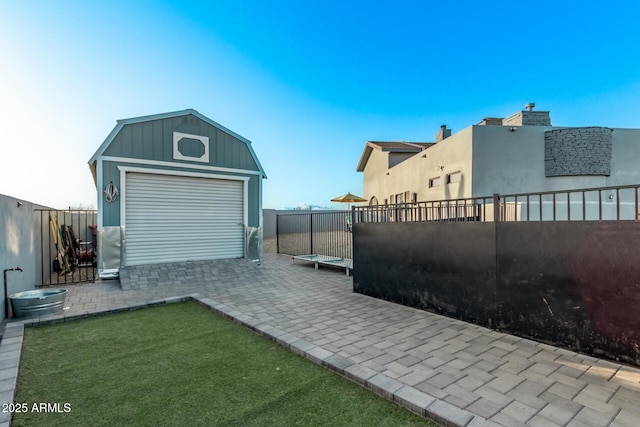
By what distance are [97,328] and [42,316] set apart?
1.03 m

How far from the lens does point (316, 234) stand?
11.5m

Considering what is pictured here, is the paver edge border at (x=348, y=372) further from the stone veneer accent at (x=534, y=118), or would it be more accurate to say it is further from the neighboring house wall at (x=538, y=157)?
the stone veneer accent at (x=534, y=118)

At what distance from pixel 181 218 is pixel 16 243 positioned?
11.4ft

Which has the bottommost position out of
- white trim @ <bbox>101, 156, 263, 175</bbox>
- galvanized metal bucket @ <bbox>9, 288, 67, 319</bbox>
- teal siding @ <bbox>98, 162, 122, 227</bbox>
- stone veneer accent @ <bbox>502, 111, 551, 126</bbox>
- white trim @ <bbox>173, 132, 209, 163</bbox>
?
galvanized metal bucket @ <bbox>9, 288, 67, 319</bbox>

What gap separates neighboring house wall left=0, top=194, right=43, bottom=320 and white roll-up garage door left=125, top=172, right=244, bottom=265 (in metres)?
1.75

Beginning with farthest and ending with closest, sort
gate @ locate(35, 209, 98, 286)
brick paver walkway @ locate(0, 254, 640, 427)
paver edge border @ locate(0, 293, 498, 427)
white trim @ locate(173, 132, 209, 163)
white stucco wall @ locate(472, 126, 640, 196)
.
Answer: white stucco wall @ locate(472, 126, 640, 196) → white trim @ locate(173, 132, 209, 163) → gate @ locate(35, 209, 98, 286) → brick paver walkway @ locate(0, 254, 640, 427) → paver edge border @ locate(0, 293, 498, 427)

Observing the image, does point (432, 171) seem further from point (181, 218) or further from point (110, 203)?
point (110, 203)

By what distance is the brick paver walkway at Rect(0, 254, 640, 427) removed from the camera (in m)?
2.12

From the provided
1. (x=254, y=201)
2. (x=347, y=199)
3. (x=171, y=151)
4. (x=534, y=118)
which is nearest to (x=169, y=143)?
(x=171, y=151)

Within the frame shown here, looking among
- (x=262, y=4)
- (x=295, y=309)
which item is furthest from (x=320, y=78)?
(x=295, y=309)

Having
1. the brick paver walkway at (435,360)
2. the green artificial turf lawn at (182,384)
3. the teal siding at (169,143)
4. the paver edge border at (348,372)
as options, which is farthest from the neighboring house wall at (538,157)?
the green artificial turf lawn at (182,384)

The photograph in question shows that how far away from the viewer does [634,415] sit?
2031 mm

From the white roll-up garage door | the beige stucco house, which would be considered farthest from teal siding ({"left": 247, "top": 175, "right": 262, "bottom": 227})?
the beige stucco house

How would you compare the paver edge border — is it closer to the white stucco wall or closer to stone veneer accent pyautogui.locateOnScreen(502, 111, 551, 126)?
the white stucco wall
